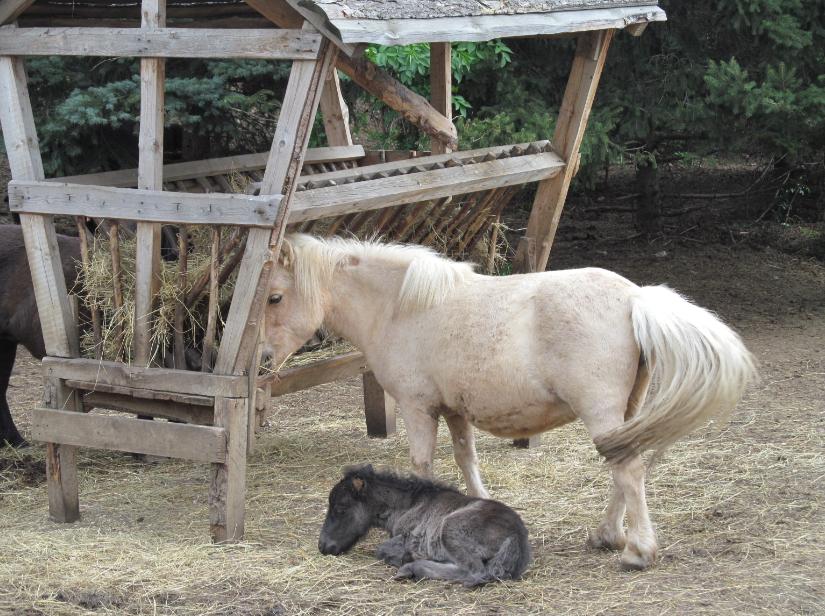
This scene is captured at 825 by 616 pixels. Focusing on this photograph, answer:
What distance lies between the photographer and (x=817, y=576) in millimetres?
4578

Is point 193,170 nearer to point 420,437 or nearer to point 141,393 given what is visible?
point 141,393

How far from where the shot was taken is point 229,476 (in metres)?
5.32

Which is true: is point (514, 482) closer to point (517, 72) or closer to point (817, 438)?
point (817, 438)

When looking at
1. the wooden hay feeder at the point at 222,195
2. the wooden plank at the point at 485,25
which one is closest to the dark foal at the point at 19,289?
the wooden hay feeder at the point at 222,195

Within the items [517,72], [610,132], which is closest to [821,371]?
[610,132]

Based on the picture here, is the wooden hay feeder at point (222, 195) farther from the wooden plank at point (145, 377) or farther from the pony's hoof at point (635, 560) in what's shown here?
the pony's hoof at point (635, 560)

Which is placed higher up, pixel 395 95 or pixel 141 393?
pixel 395 95

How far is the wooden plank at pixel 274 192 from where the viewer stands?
4.94m

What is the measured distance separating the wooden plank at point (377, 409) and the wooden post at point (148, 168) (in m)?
2.57

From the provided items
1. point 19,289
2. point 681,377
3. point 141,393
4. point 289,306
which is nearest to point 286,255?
point 289,306

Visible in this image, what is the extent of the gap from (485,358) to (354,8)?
180 centimetres

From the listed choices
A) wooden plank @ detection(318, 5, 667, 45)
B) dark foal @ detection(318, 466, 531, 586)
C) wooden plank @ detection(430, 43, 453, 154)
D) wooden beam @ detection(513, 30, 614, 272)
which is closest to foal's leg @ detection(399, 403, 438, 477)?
dark foal @ detection(318, 466, 531, 586)

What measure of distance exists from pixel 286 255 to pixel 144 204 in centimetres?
78

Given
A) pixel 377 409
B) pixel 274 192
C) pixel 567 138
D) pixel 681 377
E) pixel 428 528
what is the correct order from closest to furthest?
pixel 681 377 < pixel 428 528 < pixel 274 192 < pixel 567 138 < pixel 377 409
